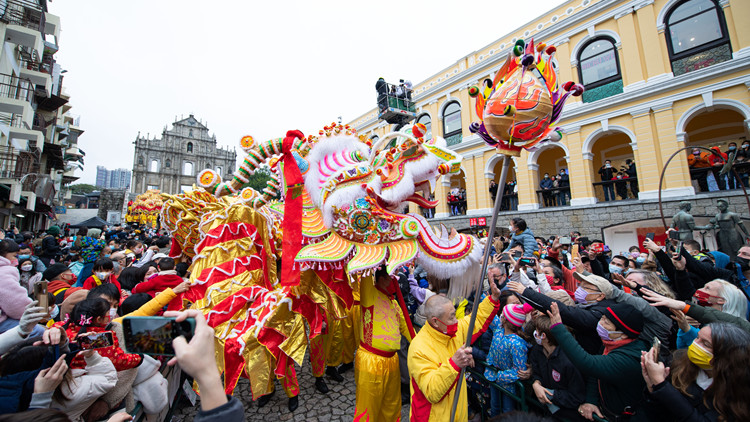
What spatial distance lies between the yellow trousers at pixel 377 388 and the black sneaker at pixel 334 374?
1.38 m

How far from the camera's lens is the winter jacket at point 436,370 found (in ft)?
5.65

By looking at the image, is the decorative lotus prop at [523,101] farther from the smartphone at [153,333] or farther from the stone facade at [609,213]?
the stone facade at [609,213]

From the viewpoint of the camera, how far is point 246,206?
2.84 metres

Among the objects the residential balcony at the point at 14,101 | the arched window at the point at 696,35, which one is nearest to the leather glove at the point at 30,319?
the arched window at the point at 696,35

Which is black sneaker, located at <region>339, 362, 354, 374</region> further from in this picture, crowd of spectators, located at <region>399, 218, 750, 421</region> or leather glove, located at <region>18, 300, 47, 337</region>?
leather glove, located at <region>18, 300, 47, 337</region>

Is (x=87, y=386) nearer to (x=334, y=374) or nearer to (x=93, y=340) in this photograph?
(x=93, y=340)

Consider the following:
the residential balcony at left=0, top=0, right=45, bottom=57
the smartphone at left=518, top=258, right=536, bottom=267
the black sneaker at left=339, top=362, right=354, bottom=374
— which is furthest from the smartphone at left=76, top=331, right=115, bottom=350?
the residential balcony at left=0, top=0, right=45, bottom=57

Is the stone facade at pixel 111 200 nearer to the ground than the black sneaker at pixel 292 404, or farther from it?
farther from it

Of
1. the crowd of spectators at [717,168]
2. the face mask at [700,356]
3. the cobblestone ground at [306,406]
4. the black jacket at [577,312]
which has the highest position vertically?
the crowd of spectators at [717,168]

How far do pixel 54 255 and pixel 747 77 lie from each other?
1714cm

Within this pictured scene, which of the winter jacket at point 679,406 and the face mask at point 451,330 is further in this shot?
the face mask at point 451,330

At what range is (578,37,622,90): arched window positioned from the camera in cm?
1041

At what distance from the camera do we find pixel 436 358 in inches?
75.4

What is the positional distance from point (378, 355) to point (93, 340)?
69.2 inches
